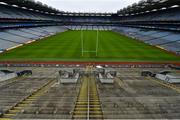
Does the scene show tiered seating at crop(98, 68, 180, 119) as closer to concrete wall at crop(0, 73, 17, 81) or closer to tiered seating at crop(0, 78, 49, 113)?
tiered seating at crop(0, 78, 49, 113)

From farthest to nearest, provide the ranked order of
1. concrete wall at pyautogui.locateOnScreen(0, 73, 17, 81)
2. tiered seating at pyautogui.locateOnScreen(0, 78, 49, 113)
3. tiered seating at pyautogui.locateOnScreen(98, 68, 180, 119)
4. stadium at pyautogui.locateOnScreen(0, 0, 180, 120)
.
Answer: concrete wall at pyautogui.locateOnScreen(0, 73, 17, 81) → tiered seating at pyautogui.locateOnScreen(0, 78, 49, 113) → stadium at pyautogui.locateOnScreen(0, 0, 180, 120) → tiered seating at pyautogui.locateOnScreen(98, 68, 180, 119)

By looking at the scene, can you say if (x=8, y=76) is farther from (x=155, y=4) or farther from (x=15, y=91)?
(x=155, y=4)

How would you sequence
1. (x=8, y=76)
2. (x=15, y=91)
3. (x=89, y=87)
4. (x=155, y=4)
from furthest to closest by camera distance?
(x=155, y=4) < (x=8, y=76) < (x=89, y=87) < (x=15, y=91)

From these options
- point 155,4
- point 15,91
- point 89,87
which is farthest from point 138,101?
point 155,4

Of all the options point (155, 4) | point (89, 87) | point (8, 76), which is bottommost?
point (89, 87)

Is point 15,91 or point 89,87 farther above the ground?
point 15,91

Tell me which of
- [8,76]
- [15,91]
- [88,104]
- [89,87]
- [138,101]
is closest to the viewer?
[88,104]

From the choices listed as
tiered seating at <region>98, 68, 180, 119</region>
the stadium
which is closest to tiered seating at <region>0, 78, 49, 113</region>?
the stadium

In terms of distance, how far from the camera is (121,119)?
17609 mm

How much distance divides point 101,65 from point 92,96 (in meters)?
21.7

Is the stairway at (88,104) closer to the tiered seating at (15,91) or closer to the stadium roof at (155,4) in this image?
the tiered seating at (15,91)

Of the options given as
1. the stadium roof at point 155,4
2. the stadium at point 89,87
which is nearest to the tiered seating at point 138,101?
the stadium at point 89,87

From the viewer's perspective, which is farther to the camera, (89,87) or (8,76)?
(8,76)

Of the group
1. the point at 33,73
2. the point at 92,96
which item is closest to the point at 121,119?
the point at 92,96
